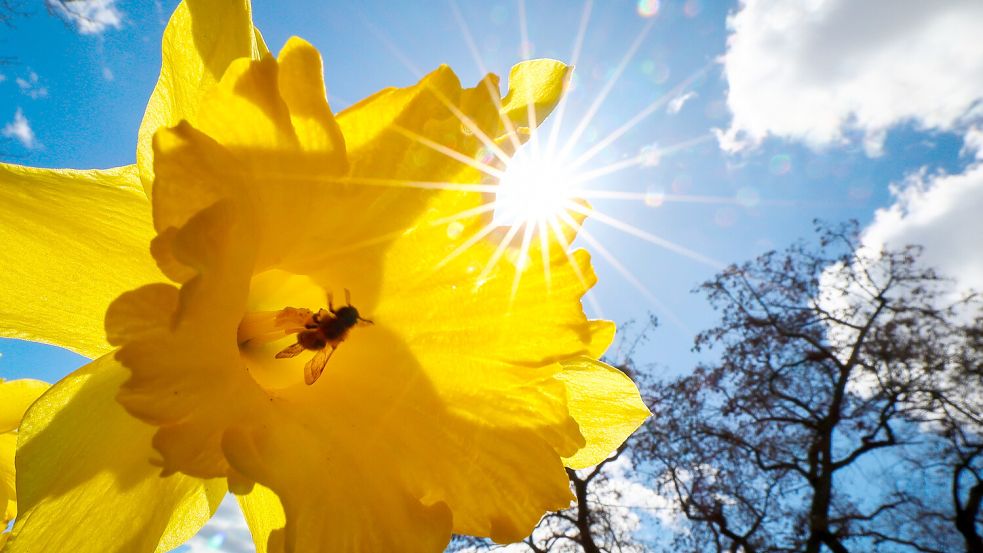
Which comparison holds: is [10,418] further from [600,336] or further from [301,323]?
[600,336]

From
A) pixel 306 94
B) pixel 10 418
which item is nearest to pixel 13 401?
pixel 10 418

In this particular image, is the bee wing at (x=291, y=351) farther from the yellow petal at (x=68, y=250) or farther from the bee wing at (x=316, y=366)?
the yellow petal at (x=68, y=250)

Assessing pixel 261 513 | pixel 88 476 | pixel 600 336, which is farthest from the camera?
pixel 600 336

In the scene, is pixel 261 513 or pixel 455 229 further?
pixel 455 229

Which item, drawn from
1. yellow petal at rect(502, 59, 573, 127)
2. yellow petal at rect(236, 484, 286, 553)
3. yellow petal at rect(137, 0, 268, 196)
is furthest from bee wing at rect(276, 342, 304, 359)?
yellow petal at rect(502, 59, 573, 127)

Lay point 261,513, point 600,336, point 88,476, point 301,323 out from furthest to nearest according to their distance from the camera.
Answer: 1. point 301,323
2. point 600,336
3. point 261,513
4. point 88,476

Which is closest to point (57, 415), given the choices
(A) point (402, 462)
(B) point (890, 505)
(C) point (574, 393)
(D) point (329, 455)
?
(D) point (329, 455)

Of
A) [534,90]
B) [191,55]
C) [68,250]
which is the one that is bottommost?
[68,250]

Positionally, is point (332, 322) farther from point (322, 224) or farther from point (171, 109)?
point (171, 109)
